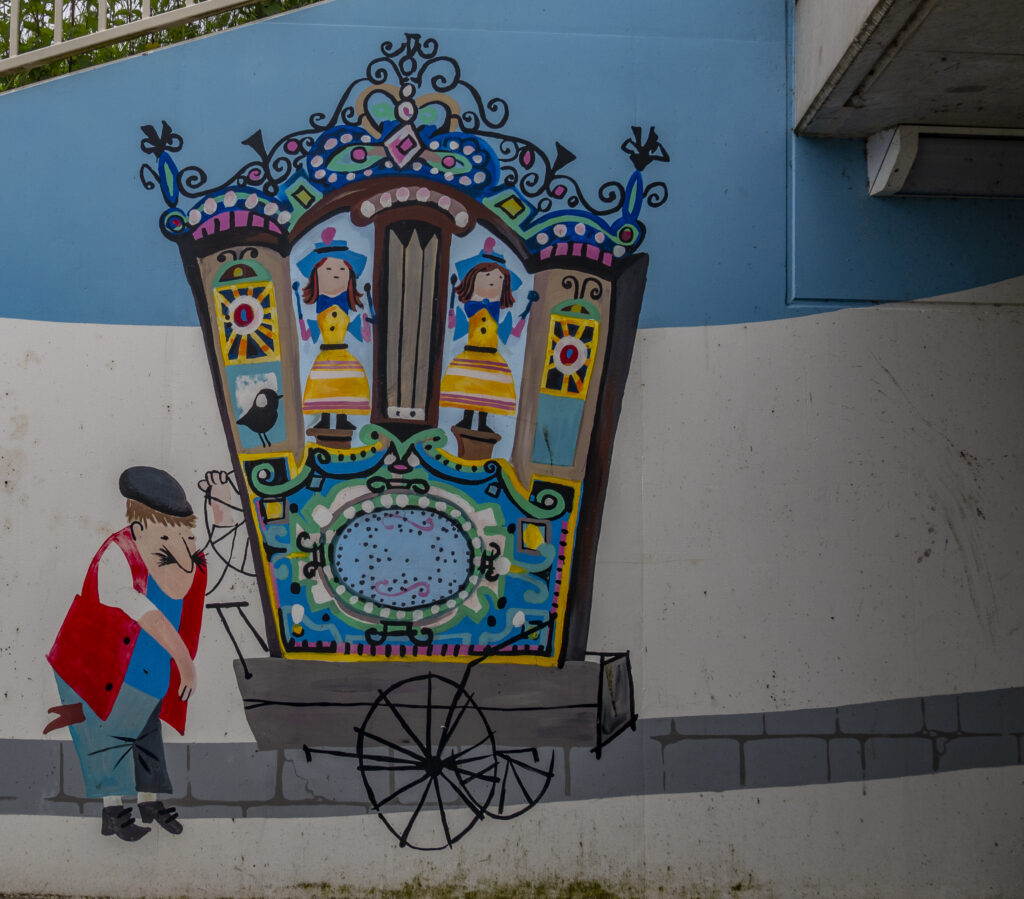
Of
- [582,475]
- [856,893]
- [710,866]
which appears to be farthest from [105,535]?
[856,893]

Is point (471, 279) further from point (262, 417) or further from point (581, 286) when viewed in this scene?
point (262, 417)

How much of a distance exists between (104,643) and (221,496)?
0.82 m

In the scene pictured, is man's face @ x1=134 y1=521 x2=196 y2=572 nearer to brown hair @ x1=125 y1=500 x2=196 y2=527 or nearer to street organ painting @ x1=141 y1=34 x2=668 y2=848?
brown hair @ x1=125 y1=500 x2=196 y2=527

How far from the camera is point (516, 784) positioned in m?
3.54

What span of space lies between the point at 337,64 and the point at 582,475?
2134mm

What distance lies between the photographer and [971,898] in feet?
11.7

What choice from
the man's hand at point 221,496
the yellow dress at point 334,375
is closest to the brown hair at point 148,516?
the man's hand at point 221,496

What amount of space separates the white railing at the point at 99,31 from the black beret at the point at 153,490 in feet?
6.04

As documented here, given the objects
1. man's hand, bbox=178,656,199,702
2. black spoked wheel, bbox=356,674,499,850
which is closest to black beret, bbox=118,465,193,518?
man's hand, bbox=178,656,199,702

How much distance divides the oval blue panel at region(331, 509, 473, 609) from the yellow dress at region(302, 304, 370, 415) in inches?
20.3

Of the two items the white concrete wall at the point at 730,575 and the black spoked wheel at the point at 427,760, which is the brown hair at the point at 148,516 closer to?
the white concrete wall at the point at 730,575

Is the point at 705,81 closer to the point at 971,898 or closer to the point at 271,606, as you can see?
the point at 271,606

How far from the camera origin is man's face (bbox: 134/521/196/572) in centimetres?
352

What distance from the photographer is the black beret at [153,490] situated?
3.52m
